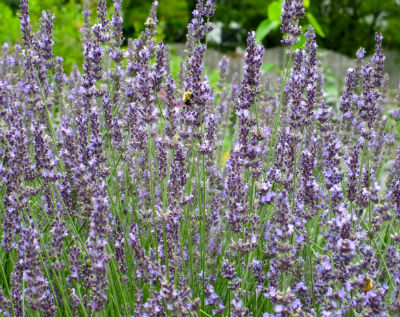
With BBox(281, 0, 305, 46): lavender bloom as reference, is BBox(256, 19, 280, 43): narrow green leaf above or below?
below

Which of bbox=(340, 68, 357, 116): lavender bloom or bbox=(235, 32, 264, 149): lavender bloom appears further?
bbox=(340, 68, 357, 116): lavender bloom

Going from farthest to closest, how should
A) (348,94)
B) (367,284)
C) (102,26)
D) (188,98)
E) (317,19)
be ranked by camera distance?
(317,19)
(348,94)
(102,26)
(188,98)
(367,284)

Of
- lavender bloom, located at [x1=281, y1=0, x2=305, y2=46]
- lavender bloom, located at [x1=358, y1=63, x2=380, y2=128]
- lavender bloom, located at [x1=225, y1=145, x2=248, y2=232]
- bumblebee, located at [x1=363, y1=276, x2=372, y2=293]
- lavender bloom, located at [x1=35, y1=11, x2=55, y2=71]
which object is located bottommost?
bumblebee, located at [x1=363, y1=276, x2=372, y2=293]

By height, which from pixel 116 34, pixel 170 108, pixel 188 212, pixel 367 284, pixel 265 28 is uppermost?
pixel 116 34

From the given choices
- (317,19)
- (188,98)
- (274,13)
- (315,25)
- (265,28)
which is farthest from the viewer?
(317,19)

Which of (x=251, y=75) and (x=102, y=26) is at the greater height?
(x=102, y=26)

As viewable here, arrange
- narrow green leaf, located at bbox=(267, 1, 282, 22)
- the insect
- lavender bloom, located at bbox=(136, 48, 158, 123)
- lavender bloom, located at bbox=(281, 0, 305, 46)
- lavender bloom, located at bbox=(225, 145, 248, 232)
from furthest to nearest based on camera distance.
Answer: narrow green leaf, located at bbox=(267, 1, 282, 22) → lavender bloom, located at bbox=(281, 0, 305, 46) → lavender bloom, located at bbox=(136, 48, 158, 123) → lavender bloom, located at bbox=(225, 145, 248, 232) → the insect

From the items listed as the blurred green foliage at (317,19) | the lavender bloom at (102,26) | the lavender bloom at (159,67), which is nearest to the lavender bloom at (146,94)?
the lavender bloom at (159,67)

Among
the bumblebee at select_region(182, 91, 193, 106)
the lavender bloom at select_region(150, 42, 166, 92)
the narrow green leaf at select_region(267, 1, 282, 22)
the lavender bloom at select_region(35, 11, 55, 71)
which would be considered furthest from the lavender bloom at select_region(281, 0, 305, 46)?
the narrow green leaf at select_region(267, 1, 282, 22)

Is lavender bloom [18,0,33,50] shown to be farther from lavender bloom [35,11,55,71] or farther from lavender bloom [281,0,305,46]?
lavender bloom [281,0,305,46]

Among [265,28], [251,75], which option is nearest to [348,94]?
[251,75]

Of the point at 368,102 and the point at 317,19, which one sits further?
the point at 317,19

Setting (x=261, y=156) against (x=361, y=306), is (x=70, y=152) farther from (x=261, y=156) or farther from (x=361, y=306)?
(x=361, y=306)

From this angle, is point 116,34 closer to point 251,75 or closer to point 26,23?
point 26,23
